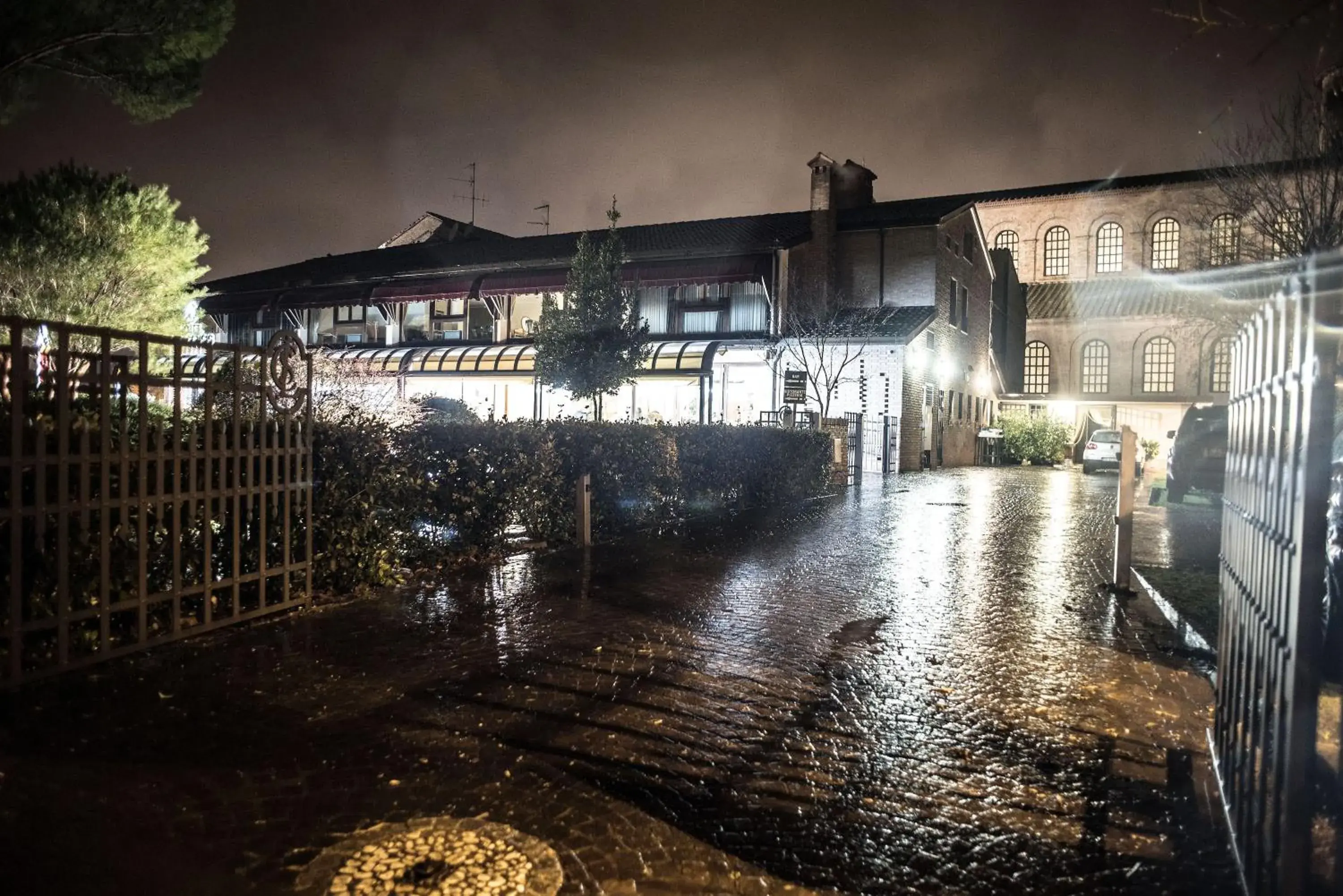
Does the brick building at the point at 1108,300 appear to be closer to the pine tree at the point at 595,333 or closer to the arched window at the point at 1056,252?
the arched window at the point at 1056,252

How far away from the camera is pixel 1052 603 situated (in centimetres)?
802

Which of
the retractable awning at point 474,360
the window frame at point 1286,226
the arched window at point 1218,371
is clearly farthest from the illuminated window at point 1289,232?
the arched window at point 1218,371

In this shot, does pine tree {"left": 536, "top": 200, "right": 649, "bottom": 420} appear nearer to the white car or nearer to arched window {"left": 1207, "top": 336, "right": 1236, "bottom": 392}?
the white car

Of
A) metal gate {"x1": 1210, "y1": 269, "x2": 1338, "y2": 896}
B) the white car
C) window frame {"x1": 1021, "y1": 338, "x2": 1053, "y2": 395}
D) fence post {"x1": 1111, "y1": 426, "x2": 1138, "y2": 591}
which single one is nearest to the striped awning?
the white car

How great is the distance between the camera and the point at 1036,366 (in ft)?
164

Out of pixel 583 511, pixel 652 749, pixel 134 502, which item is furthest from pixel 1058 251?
pixel 134 502

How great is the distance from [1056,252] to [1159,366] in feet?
33.3

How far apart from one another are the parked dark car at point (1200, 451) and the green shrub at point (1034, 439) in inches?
754

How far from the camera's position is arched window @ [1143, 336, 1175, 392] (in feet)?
154

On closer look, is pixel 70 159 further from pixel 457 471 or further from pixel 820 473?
pixel 820 473

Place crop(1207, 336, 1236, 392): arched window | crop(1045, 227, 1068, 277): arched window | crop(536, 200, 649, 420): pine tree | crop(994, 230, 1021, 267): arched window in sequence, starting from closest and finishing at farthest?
1. crop(536, 200, 649, 420): pine tree
2. crop(1207, 336, 1236, 392): arched window
3. crop(1045, 227, 1068, 277): arched window
4. crop(994, 230, 1021, 267): arched window

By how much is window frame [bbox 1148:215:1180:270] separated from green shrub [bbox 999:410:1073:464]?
1860cm

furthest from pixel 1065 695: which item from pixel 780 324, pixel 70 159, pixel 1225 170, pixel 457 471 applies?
pixel 780 324

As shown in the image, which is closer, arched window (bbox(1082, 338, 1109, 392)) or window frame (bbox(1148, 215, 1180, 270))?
arched window (bbox(1082, 338, 1109, 392))
